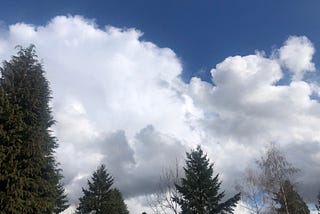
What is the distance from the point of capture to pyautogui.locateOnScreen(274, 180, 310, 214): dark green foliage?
39244mm

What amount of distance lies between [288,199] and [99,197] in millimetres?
22667

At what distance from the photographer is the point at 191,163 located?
39500 millimetres

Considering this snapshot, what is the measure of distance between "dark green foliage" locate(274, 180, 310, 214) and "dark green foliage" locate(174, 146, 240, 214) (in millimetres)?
5132

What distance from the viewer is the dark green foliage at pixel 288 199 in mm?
39244

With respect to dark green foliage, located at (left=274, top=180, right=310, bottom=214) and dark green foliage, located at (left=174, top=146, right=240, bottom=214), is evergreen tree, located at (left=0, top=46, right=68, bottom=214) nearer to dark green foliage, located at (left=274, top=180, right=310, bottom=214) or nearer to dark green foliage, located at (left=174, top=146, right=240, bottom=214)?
dark green foliage, located at (left=174, top=146, right=240, bottom=214)

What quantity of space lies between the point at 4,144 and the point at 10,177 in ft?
6.67

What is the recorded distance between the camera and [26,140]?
23.0 m

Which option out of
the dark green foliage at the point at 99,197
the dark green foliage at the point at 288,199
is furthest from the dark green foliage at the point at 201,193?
the dark green foliage at the point at 99,197

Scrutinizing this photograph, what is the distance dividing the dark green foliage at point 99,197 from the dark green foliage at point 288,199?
764 inches

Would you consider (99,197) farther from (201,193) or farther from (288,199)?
(288,199)

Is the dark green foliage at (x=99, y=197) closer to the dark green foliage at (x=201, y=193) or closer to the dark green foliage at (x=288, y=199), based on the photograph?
the dark green foliage at (x=201, y=193)

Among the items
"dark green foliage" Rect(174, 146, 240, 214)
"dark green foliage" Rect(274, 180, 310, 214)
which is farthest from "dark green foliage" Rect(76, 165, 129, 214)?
"dark green foliage" Rect(274, 180, 310, 214)

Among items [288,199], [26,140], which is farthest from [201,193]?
[26,140]

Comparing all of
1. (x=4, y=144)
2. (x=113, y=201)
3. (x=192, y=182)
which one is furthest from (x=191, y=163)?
(x=4, y=144)
